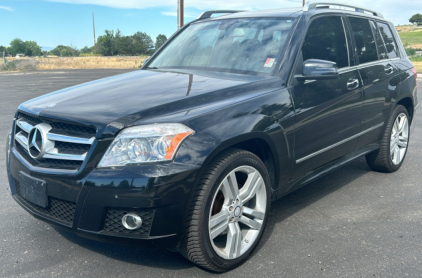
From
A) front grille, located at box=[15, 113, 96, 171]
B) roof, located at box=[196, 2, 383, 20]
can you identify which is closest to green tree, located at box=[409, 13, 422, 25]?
roof, located at box=[196, 2, 383, 20]

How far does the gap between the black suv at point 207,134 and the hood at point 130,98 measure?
0.01 metres

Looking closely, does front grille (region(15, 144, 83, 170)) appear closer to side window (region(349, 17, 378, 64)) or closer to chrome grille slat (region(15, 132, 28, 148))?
chrome grille slat (region(15, 132, 28, 148))

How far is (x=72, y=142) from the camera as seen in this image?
8.80ft

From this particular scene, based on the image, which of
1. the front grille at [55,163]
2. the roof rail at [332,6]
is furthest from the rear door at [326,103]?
the front grille at [55,163]

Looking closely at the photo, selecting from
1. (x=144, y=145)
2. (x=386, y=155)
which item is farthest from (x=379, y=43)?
(x=144, y=145)

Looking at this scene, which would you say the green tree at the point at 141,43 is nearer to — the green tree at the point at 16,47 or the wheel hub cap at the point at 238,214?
the green tree at the point at 16,47

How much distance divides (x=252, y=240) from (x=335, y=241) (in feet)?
2.46

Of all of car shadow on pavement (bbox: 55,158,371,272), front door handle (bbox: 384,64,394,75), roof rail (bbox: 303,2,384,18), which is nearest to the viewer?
car shadow on pavement (bbox: 55,158,371,272)

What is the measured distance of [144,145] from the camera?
2.54 metres

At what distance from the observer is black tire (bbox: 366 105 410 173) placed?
489cm

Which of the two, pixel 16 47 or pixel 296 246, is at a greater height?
pixel 16 47

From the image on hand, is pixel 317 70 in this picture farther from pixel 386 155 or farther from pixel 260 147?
pixel 386 155

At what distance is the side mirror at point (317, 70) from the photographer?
11.4ft

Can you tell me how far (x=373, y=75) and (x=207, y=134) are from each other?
2.59 metres
